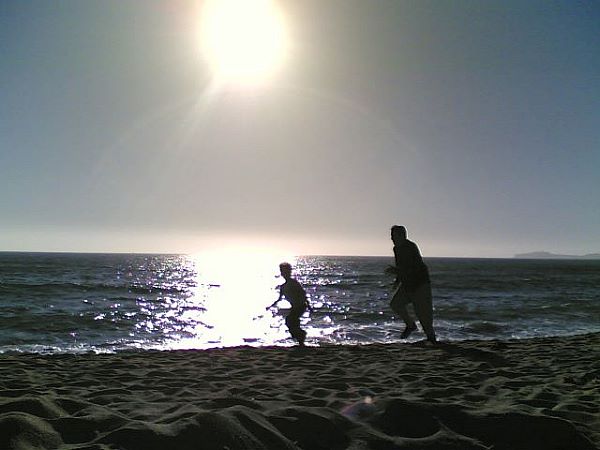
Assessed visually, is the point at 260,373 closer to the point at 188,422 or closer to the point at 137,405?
the point at 137,405

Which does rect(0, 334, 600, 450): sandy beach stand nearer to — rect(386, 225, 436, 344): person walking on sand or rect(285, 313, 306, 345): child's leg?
rect(386, 225, 436, 344): person walking on sand

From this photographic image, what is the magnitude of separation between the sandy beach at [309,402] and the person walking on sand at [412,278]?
919 mm

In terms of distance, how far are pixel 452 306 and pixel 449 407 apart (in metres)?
18.2

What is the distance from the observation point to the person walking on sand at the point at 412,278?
7.76 metres

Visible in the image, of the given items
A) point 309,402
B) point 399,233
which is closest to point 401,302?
point 399,233

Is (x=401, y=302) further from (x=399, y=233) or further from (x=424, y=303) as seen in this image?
(x=399, y=233)

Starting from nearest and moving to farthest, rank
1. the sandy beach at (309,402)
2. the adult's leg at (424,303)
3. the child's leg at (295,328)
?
the sandy beach at (309,402)
the adult's leg at (424,303)
the child's leg at (295,328)

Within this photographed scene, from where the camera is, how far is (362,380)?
500 cm

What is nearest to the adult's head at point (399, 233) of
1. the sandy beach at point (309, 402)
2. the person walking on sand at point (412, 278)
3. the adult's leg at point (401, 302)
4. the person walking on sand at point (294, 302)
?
the person walking on sand at point (412, 278)

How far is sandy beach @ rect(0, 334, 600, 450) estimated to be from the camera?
290 cm

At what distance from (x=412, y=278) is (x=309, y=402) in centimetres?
432

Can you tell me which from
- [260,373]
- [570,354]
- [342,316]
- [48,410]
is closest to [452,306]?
[342,316]

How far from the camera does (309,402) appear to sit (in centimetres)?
393

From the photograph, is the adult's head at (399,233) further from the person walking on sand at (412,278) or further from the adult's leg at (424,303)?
the adult's leg at (424,303)
